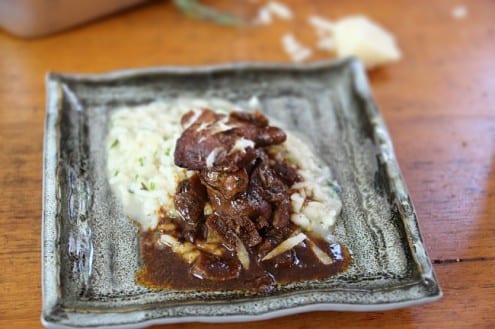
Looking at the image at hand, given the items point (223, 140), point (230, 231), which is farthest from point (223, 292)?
point (223, 140)

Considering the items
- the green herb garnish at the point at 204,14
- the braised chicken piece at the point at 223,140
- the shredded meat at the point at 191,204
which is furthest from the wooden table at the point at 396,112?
the braised chicken piece at the point at 223,140

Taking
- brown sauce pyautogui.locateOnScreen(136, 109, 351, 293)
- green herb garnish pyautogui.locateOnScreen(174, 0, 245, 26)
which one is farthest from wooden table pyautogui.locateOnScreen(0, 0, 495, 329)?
brown sauce pyautogui.locateOnScreen(136, 109, 351, 293)

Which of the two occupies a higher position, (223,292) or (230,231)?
(230,231)

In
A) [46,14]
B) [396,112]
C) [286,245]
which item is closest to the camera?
[286,245]

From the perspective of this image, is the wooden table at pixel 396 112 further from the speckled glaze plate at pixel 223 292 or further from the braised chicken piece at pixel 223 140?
the braised chicken piece at pixel 223 140

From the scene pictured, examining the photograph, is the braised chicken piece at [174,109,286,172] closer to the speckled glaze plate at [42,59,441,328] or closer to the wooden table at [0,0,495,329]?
the speckled glaze plate at [42,59,441,328]

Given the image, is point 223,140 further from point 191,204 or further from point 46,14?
point 46,14
